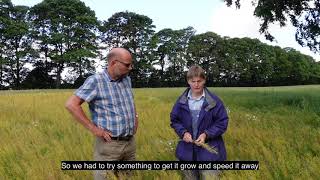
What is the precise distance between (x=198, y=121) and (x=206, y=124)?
0.09 meters

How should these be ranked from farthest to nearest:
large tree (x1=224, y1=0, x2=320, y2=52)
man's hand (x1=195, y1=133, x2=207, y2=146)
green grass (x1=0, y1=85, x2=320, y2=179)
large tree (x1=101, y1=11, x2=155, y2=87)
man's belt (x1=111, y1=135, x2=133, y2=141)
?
large tree (x1=101, y1=11, x2=155, y2=87) → large tree (x1=224, y1=0, x2=320, y2=52) → green grass (x1=0, y1=85, x2=320, y2=179) → man's belt (x1=111, y1=135, x2=133, y2=141) → man's hand (x1=195, y1=133, x2=207, y2=146)

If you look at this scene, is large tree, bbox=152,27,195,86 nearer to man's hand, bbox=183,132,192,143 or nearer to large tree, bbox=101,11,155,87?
large tree, bbox=101,11,155,87

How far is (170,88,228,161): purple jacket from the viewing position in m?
5.29

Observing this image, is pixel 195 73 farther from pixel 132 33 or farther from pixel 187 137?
pixel 132 33

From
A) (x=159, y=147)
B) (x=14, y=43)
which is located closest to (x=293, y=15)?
(x=159, y=147)

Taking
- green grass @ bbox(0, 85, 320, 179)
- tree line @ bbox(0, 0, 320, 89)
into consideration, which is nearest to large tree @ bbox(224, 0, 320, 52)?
green grass @ bbox(0, 85, 320, 179)

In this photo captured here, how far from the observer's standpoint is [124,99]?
534 centimetres

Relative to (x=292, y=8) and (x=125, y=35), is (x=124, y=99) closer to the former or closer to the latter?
(x=292, y=8)

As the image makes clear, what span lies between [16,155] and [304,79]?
9942 centimetres

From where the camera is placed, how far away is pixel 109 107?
208 inches

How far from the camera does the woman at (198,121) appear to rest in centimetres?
527

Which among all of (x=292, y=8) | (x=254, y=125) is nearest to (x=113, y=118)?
(x=254, y=125)

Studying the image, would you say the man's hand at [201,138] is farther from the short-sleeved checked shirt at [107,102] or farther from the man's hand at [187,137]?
the short-sleeved checked shirt at [107,102]

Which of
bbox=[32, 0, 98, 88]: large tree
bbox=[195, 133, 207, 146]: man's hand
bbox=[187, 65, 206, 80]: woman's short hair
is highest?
bbox=[32, 0, 98, 88]: large tree
